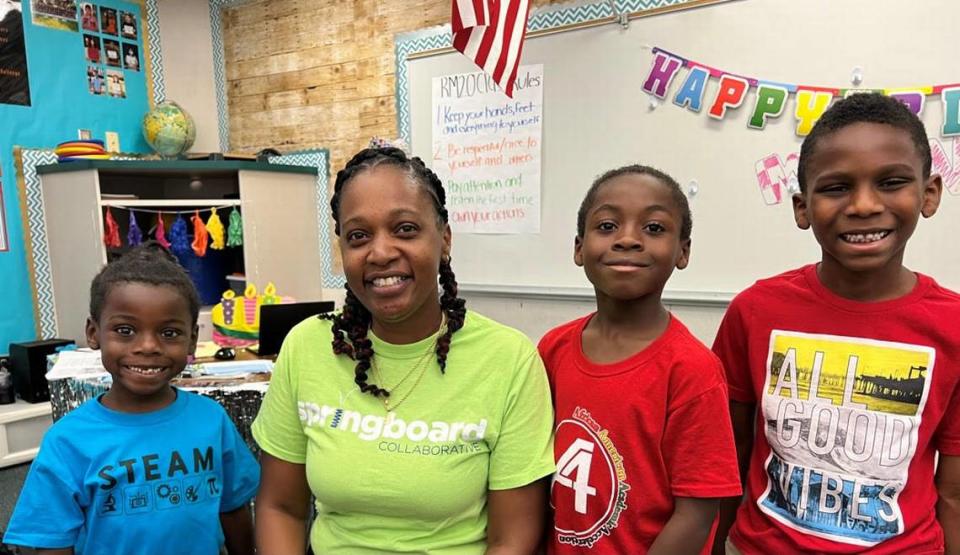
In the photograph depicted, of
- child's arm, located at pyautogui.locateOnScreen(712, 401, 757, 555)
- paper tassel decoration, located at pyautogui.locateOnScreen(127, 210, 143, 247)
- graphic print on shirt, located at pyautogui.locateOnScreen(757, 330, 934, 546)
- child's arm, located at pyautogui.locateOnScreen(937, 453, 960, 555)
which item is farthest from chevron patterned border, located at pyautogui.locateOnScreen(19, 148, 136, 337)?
child's arm, located at pyautogui.locateOnScreen(937, 453, 960, 555)

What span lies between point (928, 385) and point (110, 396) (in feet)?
4.80

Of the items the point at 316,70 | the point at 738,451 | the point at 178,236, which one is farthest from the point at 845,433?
the point at 316,70

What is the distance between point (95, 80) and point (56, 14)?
0.39 m

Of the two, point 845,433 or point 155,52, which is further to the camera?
point 155,52

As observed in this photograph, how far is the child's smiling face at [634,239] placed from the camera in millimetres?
1063

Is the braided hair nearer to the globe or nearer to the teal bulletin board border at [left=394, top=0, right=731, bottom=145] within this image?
the teal bulletin board border at [left=394, top=0, right=731, bottom=145]

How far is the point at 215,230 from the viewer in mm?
3598

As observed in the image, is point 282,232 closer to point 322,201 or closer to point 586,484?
point 322,201

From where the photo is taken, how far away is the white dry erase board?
230cm

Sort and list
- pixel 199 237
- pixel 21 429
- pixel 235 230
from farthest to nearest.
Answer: pixel 235 230 → pixel 199 237 → pixel 21 429

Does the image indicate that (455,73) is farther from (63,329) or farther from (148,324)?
(63,329)

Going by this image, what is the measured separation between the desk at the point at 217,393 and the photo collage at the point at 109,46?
253 cm

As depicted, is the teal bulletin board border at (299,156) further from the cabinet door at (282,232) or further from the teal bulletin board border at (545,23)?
the teal bulletin board border at (545,23)

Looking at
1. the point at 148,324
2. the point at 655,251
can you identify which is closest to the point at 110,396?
the point at 148,324
